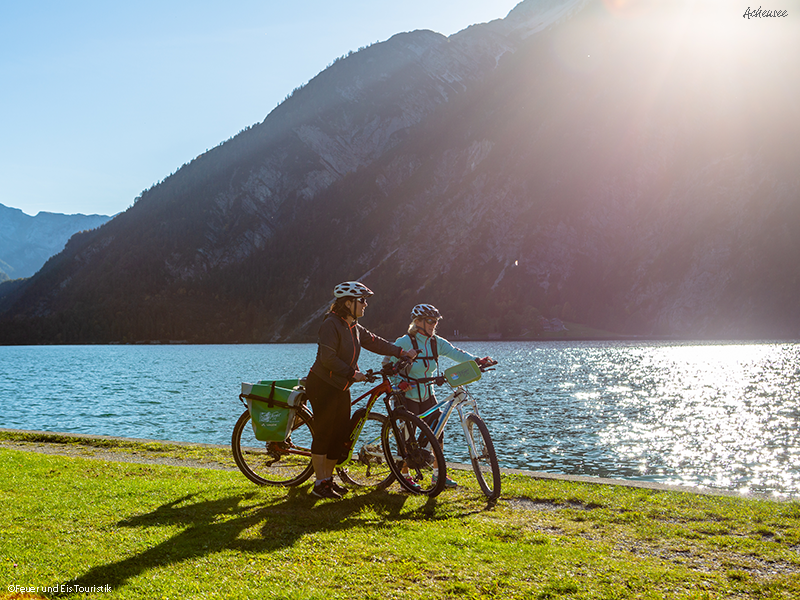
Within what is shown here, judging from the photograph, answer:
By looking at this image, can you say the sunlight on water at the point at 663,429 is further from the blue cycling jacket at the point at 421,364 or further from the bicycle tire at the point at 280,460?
the bicycle tire at the point at 280,460

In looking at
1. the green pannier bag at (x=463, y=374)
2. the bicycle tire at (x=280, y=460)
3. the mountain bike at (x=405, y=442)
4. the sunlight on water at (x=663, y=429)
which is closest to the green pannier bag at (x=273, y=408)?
the bicycle tire at (x=280, y=460)

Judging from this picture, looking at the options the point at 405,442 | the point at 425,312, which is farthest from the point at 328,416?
the point at 425,312

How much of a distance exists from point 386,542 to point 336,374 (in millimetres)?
2705

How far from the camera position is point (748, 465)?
75.8 feet

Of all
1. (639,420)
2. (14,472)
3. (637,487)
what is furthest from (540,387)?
(14,472)

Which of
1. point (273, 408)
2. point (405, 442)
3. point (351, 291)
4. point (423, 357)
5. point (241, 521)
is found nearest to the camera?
point (241, 521)

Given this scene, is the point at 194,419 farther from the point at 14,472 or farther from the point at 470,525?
the point at 470,525

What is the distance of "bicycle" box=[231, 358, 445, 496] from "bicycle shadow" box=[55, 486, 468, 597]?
489 mm

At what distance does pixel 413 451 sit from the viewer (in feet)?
31.8

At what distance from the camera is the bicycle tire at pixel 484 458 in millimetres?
9727

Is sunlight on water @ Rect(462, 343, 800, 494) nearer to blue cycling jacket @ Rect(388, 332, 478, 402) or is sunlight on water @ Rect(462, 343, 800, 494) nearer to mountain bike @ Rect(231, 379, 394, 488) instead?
mountain bike @ Rect(231, 379, 394, 488)

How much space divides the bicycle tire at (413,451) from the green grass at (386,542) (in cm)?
33

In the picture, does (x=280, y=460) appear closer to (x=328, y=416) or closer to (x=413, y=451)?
(x=328, y=416)

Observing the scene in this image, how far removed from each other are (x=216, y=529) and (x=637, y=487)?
25.1 feet
